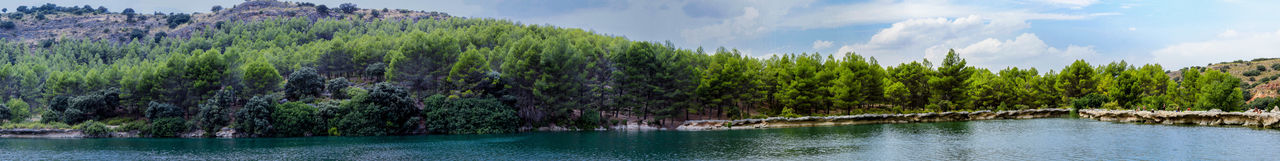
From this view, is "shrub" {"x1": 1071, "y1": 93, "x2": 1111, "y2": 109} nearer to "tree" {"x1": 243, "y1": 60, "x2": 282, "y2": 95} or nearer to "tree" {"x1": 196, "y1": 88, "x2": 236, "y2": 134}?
"tree" {"x1": 243, "y1": 60, "x2": 282, "y2": 95}

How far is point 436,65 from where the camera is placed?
72500mm

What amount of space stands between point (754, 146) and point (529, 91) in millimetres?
29692

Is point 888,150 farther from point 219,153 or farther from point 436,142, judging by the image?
point 219,153

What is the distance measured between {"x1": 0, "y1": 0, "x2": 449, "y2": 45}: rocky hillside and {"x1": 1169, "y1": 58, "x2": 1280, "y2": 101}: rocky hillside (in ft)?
540

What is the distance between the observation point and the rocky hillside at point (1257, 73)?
85.8 m

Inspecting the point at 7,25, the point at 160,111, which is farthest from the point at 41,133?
the point at 7,25

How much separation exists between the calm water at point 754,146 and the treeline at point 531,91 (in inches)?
211

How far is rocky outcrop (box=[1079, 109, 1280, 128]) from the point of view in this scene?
51031mm

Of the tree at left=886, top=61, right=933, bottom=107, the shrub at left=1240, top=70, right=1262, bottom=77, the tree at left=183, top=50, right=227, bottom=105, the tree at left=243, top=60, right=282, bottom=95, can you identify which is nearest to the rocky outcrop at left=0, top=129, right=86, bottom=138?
the tree at left=183, top=50, right=227, bottom=105

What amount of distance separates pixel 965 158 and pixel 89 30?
602 feet

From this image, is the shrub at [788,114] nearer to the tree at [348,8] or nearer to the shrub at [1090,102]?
the shrub at [1090,102]

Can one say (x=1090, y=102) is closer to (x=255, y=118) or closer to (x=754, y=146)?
(x=754, y=146)

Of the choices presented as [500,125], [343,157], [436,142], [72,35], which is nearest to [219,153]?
[343,157]

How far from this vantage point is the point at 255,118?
62469mm
